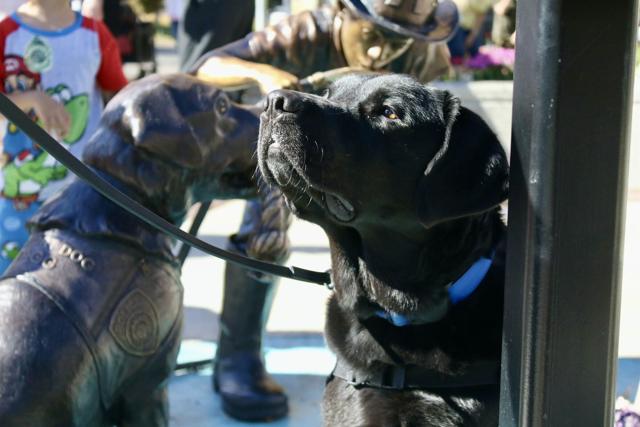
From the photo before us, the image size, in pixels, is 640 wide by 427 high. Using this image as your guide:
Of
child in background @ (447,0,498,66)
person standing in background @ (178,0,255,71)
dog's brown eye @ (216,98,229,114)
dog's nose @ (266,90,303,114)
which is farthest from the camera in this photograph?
child in background @ (447,0,498,66)

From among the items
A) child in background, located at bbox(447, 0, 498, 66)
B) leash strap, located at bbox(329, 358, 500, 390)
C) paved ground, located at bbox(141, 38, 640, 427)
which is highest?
child in background, located at bbox(447, 0, 498, 66)

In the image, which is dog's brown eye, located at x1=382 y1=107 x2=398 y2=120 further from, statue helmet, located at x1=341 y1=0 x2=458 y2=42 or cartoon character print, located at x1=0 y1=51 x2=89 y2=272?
cartoon character print, located at x1=0 y1=51 x2=89 y2=272

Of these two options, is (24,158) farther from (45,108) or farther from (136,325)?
(136,325)

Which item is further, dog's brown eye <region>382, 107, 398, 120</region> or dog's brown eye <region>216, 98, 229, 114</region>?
dog's brown eye <region>216, 98, 229, 114</region>

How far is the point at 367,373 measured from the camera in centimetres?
249

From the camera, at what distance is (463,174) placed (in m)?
2.25

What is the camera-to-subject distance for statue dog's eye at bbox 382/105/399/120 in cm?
233

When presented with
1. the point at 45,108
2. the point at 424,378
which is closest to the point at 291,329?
the point at 45,108

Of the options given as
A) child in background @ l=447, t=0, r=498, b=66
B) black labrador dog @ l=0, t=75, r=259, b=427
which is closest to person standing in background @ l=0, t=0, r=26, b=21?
black labrador dog @ l=0, t=75, r=259, b=427

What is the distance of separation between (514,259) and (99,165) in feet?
5.42

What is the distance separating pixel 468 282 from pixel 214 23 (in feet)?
10.7

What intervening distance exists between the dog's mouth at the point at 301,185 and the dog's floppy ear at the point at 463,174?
19cm

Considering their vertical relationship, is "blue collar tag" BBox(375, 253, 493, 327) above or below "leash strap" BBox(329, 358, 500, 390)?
above

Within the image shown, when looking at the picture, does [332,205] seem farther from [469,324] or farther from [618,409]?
[618,409]
